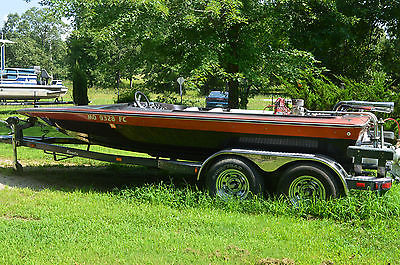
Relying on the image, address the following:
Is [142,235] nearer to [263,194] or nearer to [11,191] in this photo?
[263,194]

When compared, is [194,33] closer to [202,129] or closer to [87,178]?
[87,178]

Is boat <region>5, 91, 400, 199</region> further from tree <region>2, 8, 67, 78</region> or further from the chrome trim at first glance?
tree <region>2, 8, 67, 78</region>

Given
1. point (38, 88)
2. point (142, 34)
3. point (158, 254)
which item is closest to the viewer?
point (158, 254)

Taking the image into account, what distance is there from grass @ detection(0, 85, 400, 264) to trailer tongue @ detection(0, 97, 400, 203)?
0.84ft

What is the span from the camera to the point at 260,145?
5008 millimetres

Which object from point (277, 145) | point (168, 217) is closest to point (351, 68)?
point (277, 145)

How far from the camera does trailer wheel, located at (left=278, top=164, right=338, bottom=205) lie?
14.9 feet

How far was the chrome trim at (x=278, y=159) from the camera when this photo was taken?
447 centimetres

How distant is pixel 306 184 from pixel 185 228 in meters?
1.54

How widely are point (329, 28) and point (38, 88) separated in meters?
17.1

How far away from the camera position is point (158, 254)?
11.6 feet

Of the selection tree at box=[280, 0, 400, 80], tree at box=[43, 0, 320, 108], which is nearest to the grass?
tree at box=[43, 0, 320, 108]

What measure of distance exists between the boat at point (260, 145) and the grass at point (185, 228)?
0.88 ft

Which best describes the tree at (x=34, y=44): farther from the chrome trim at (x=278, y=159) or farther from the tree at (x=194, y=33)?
the chrome trim at (x=278, y=159)
